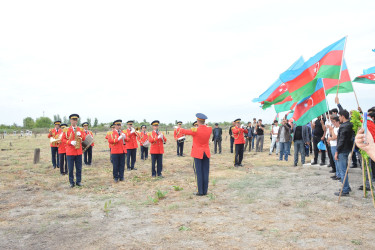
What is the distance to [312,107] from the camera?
25.7 ft

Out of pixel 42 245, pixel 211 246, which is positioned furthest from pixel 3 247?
pixel 211 246

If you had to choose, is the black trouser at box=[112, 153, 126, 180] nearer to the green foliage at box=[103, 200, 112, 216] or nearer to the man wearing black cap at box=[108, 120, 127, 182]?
the man wearing black cap at box=[108, 120, 127, 182]

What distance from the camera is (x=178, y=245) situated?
4555 millimetres

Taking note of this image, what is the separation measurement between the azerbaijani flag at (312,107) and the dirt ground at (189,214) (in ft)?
6.52

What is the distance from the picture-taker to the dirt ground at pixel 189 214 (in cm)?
472

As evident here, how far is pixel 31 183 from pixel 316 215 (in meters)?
9.28

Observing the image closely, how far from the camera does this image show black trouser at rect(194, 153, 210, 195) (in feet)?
25.7

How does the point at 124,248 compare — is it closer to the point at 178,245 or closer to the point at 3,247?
the point at 178,245

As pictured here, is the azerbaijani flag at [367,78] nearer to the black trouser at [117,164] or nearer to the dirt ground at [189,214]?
the dirt ground at [189,214]

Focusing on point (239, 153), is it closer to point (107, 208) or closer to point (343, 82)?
point (343, 82)

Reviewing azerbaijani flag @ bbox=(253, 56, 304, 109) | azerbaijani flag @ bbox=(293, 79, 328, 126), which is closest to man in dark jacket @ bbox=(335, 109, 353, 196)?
azerbaijani flag @ bbox=(293, 79, 328, 126)

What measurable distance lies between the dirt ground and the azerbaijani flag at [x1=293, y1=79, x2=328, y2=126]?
199cm

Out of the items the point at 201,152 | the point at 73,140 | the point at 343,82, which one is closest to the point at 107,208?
the point at 201,152

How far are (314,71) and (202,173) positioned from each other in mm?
4064
